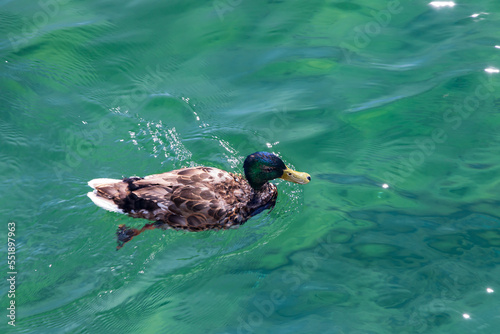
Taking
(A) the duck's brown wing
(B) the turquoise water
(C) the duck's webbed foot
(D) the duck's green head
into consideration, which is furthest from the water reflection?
(C) the duck's webbed foot

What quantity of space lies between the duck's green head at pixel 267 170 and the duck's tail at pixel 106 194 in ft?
6.22

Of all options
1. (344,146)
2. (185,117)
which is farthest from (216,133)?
(344,146)

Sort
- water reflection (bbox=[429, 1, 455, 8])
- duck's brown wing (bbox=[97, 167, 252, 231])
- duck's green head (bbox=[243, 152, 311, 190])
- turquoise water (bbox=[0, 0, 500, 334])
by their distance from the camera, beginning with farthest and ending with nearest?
water reflection (bbox=[429, 1, 455, 8]), duck's green head (bbox=[243, 152, 311, 190]), duck's brown wing (bbox=[97, 167, 252, 231]), turquoise water (bbox=[0, 0, 500, 334])

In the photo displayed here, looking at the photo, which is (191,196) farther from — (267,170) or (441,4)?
(441,4)

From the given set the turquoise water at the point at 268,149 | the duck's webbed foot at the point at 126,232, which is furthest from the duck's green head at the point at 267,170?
the duck's webbed foot at the point at 126,232

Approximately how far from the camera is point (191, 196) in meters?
7.15

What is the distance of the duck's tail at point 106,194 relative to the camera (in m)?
7.33

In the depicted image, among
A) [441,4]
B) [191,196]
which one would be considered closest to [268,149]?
[191,196]

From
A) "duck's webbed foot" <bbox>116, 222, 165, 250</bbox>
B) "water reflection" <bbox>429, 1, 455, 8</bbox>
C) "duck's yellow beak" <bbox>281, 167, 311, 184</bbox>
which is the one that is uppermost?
"water reflection" <bbox>429, 1, 455, 8</bbox>

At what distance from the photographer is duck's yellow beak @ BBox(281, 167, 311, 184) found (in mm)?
7352

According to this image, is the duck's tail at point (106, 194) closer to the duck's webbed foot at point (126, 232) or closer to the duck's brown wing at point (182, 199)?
the duck's brown wing at point (182, 199)

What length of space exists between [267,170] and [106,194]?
7.62 feet

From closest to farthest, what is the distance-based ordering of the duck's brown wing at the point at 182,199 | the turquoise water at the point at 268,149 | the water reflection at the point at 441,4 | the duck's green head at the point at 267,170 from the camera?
the turquoise water at the point at 268,149 < the duck's brown wing at the point at 182,199 < the duck's green head at the point at 267,170 < the water reflection at the point at 441,4

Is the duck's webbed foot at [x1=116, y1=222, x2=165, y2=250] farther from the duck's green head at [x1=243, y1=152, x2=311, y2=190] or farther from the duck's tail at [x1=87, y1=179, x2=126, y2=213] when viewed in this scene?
the duck's green head at [x1=243, y1=152, x2=311, y2=190]
